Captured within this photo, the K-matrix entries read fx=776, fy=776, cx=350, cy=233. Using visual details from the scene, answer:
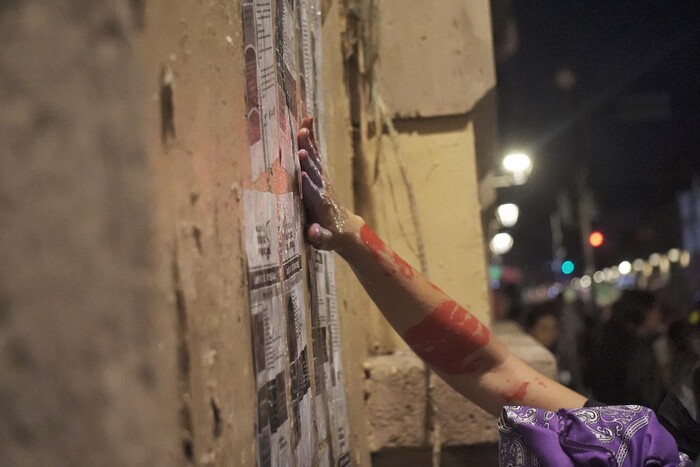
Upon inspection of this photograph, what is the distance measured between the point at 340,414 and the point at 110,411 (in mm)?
1069

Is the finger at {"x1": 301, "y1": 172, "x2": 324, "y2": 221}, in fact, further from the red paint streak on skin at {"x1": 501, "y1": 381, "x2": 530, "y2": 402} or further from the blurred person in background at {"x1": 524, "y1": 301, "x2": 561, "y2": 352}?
the blurred person in background at {"x1": 524, "y1": 301, "x2": 561, "y2": 352}

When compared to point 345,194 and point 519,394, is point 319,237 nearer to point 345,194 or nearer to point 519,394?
point 519,394

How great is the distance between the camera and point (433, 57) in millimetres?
2570

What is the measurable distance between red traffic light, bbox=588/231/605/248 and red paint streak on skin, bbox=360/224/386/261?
10842 mm

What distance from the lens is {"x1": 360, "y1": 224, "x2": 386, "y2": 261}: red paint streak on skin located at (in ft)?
5.07

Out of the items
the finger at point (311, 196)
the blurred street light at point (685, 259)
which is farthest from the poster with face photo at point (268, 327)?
the blurred street light at point (685, 259)

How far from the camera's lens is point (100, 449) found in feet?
2.08

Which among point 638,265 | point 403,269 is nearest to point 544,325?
point 403,269

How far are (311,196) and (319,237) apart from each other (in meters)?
0.08

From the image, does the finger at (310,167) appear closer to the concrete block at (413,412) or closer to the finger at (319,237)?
the finger at (319,237)

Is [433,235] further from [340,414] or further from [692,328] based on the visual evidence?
[692,328]

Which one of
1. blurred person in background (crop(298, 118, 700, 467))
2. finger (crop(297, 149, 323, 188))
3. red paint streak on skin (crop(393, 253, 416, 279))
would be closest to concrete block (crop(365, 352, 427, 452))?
blurred person in background (crop(298, 118, 700, 467))

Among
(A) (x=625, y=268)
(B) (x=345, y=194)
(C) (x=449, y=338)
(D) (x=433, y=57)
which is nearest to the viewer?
(C) (x=449, y=338)

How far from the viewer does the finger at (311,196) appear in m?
1.40
